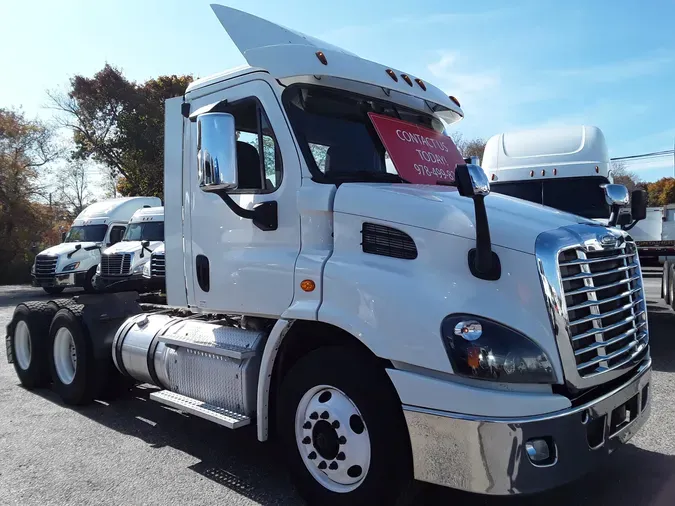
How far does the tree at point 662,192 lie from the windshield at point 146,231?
43.7m

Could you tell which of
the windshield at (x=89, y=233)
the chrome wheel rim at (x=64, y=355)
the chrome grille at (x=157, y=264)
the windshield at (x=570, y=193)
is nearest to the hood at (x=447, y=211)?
the chrome wheel rim at (x=64, y=355)

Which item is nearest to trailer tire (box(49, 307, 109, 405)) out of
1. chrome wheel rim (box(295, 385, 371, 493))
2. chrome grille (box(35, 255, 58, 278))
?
chrome wheel rim (box(295, 385, 371, 493))

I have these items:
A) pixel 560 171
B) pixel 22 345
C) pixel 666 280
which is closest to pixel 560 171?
pixel 560 171

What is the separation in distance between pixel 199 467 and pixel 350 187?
8.38 feet

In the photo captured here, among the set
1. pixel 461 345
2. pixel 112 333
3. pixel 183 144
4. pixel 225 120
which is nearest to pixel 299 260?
pixel 225 120

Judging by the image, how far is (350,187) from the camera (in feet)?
12.1

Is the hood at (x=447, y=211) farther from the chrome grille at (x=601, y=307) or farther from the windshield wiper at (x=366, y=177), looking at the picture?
the chrome grille at (x=601, y=307)

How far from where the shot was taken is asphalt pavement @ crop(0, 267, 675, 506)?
396cm

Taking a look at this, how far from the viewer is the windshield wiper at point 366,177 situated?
387 cm

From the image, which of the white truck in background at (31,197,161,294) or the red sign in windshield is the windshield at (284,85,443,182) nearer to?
the red sign in windshield

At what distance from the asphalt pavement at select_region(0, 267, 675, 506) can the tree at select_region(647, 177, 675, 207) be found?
50015mm

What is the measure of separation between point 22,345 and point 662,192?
58.6 metres

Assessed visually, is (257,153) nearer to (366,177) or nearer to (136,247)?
(366,177)

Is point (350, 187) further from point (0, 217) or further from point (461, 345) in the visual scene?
point (0, 217)
